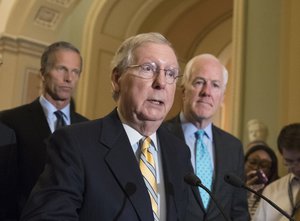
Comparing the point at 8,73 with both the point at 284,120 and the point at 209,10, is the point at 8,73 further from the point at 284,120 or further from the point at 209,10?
the point at 284,120

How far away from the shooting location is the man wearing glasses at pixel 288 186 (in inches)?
104

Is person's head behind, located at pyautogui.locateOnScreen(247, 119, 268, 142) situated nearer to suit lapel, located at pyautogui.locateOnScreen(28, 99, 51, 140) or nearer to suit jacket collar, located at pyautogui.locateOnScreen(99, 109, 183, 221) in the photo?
suit lapel, located at pyautogui.locateOnScreen(28, 99, 51, 140)

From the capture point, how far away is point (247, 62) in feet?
16.8

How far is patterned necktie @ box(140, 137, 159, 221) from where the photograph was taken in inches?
62.2

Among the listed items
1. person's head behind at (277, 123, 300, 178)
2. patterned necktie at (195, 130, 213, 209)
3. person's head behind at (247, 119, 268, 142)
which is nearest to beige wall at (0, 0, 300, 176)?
person's head behind at (247, 119, 268, 142)

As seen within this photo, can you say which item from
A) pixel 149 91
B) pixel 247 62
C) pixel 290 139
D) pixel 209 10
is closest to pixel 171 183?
pixel 149 91

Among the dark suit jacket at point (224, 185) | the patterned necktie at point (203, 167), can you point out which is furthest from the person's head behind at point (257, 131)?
the patterned necktie at point (203, 167)

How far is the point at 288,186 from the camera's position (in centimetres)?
277

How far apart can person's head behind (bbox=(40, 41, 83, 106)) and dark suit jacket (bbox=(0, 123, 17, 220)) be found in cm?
35

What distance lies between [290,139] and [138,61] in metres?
1.33

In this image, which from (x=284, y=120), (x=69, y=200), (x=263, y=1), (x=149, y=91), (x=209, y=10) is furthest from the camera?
(x=209, y=10)

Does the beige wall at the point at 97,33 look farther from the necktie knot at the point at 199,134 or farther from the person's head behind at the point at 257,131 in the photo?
the necktie knot at the point at 199,134

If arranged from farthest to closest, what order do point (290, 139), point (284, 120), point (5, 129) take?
point (284, 120)
point (290, 139)
point (5, 129)

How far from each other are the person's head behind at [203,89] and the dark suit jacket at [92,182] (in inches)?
33.1
